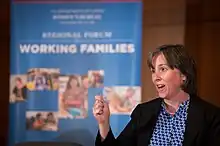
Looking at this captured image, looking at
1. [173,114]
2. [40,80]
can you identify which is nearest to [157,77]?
[173,114]

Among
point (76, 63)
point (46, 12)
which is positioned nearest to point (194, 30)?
point (76, 63)

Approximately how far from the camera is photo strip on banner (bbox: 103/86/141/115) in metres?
2.57

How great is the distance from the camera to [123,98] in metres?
2.57

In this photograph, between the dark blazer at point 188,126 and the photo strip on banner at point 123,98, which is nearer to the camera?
the dark blazer at point 188,126

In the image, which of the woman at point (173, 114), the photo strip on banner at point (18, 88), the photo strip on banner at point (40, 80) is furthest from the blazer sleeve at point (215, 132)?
the photo strip on banner at point (18, 88)

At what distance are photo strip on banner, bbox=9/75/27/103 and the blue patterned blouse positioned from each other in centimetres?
141

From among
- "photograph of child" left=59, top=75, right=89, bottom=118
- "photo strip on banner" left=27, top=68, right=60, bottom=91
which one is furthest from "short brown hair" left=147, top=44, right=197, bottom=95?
"photo strip on banner" left=27, top=68, right=60, bottom=91

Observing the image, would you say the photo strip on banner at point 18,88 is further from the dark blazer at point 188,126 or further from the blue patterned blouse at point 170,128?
the blue patterned blouse at point 170,128

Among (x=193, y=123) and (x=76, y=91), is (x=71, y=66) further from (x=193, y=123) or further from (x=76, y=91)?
(x=193, y=123)

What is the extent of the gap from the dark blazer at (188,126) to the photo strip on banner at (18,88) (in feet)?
4.20

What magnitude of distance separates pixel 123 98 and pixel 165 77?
1068 mm

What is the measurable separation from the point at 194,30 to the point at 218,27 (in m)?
0.19

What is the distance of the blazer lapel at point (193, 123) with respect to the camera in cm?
149

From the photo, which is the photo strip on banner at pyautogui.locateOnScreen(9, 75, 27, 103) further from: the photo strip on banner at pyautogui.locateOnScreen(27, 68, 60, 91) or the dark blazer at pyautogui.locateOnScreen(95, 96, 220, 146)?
→ the dark blazer at pyautogui.locateOnScreen(95, 96, 220, 146)
